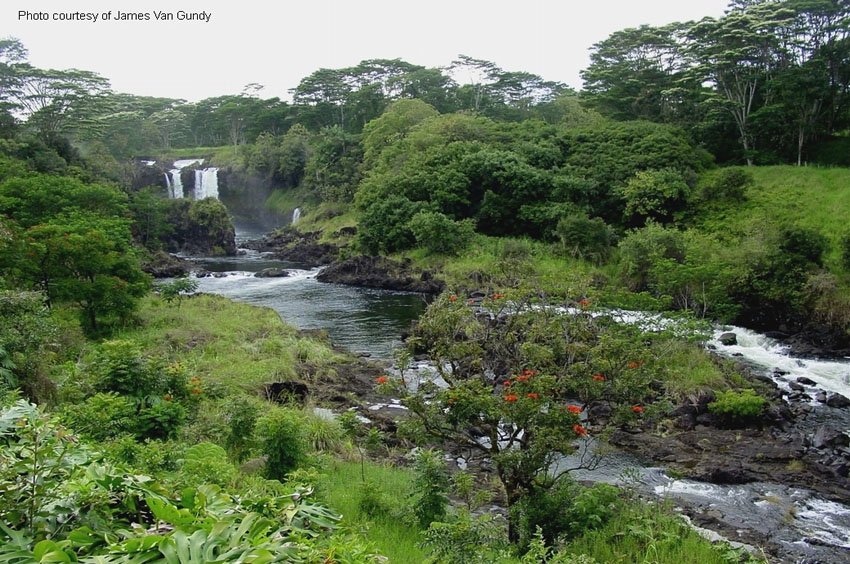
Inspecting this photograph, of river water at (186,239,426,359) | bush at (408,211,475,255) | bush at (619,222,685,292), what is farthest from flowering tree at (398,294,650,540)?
bush at (408,211,475,255)

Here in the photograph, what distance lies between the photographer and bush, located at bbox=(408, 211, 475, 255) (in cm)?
3641

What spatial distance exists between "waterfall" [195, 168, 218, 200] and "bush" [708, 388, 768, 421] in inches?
2428

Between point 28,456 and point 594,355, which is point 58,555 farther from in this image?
point 594,355

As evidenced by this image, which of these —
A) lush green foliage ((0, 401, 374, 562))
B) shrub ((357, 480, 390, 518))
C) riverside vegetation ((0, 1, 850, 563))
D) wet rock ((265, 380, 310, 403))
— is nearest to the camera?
lush green foliage ((0, 401, 374, 562))

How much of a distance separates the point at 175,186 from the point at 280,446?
210 ft

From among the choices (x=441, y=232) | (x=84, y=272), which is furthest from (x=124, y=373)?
(x=441, y=232)

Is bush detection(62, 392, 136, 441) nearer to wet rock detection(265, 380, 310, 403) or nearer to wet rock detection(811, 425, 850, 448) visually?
wet rock detection(265, 380, 310, 403)

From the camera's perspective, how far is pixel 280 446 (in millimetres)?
8797

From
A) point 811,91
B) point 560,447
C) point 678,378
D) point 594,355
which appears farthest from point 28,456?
point 811,91

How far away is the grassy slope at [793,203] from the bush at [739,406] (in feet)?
45.6

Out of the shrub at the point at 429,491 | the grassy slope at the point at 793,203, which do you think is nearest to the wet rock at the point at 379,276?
the grassy slope at the point at 793,203

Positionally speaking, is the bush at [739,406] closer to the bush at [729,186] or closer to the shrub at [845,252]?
the shrub at [845,252]

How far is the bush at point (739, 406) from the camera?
15453 mm

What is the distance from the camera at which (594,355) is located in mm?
9531
